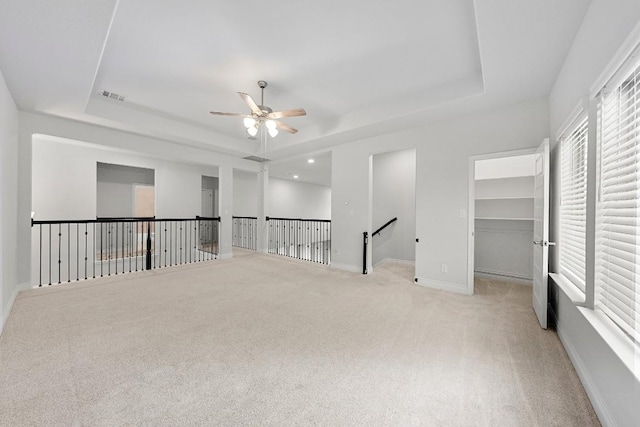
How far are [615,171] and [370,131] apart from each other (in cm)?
317

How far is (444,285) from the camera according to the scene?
3.86m

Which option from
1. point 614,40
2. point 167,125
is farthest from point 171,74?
point 614,40

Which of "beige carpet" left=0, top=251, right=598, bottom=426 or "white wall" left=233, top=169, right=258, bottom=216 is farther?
"white wall" left=233, top=169, right=258, bottom=216

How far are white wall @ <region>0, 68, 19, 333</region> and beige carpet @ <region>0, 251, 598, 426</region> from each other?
0.89 feet

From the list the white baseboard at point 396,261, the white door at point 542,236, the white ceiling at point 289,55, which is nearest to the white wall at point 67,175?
the white ceiling at point 289,55

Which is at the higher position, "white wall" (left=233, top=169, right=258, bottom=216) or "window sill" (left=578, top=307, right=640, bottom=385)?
"white wall" (left=233, top=169, right=258, bottom=216)

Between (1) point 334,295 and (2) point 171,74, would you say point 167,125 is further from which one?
(1) point 334,295

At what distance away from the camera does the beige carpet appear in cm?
148

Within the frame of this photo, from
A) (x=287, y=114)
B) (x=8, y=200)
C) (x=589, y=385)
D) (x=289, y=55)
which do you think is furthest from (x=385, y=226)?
(x=8, y=200)

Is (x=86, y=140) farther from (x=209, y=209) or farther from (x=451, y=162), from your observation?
(x=451, y=162)

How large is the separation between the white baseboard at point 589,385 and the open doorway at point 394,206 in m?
3.61

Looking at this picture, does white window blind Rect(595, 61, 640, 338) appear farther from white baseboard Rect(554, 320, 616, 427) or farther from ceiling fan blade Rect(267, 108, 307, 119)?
ceiling fan blade Rect(267, 108, 307, 119)

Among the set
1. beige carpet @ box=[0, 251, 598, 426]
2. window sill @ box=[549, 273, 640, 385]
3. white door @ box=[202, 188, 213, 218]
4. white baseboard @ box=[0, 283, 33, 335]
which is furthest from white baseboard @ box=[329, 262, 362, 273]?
white door @ box=[202, 188, 213, 218]

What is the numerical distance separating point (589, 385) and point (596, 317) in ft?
1.42
